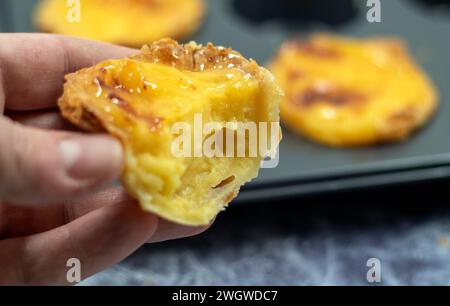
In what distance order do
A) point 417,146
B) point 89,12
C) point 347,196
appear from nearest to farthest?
point 347,196 → point 417,146 → point 89,12

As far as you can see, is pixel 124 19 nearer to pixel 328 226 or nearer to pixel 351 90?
pixel 351 90

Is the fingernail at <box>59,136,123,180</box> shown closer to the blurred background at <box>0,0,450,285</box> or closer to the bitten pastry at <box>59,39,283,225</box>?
→ the bitten pastry at <box>59,39,283,225</box>

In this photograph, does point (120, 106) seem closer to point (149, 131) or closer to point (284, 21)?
point (149, 131)

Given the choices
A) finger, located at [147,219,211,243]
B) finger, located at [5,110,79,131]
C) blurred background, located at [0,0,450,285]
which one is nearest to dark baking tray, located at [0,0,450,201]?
blurred background, located at [0,0,450,285]

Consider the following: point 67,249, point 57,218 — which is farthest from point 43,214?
point 67,249

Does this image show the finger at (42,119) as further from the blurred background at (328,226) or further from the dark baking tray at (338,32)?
the dark baking tray at (338,32)

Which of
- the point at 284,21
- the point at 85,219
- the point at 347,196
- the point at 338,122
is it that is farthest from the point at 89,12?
the point at 85,219
